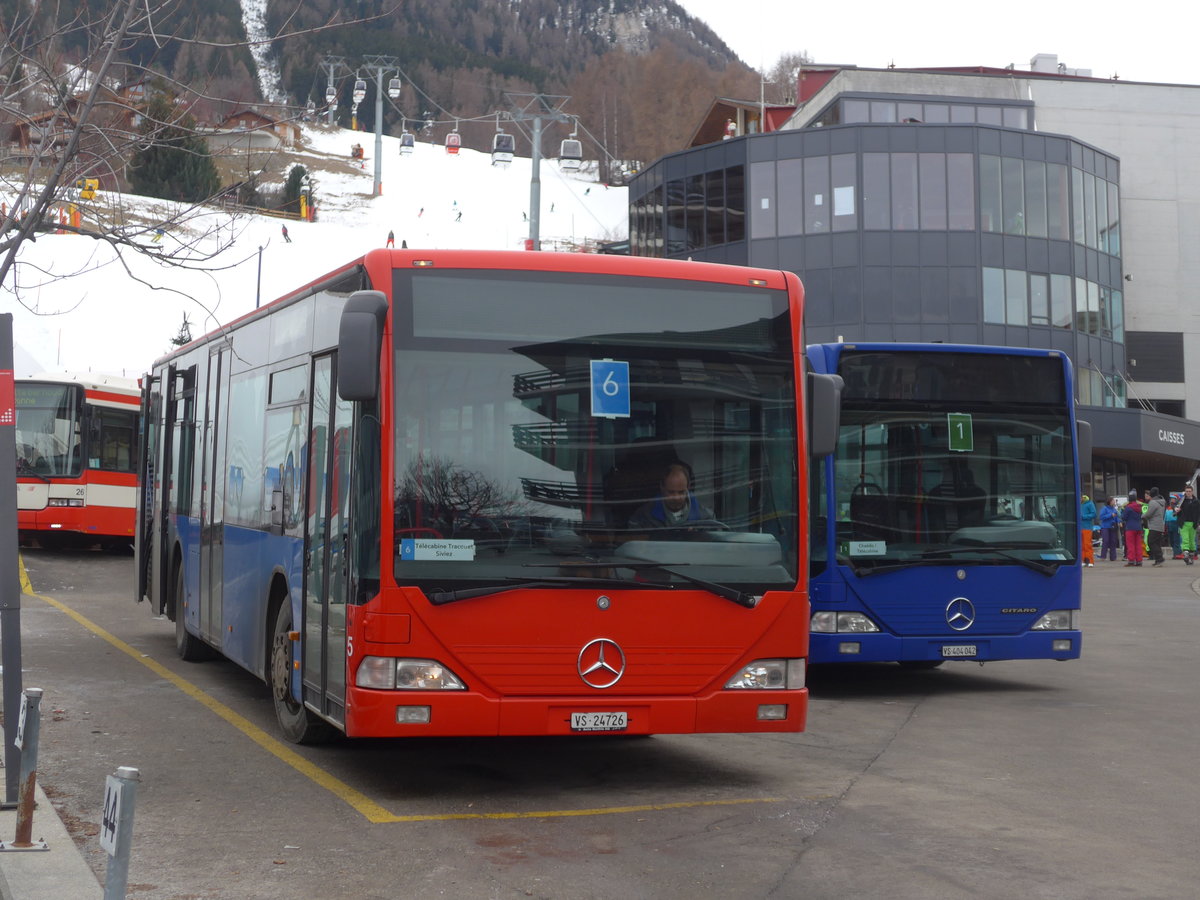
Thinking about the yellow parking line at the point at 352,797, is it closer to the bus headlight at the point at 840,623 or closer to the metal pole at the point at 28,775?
the metal pole at the point at 28,775

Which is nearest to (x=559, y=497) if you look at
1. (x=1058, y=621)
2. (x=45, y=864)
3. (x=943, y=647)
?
(x=45, y=864)

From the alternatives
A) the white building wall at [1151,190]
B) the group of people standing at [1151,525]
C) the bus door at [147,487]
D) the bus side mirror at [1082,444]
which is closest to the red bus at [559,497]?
the bus side mirror at [1082,444]

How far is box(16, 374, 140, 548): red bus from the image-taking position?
26984 millimetres

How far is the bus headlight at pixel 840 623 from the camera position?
12.3 m

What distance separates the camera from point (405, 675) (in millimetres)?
7559

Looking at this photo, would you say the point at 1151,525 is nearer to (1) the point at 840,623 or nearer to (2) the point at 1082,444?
(2) the point at 1082,444

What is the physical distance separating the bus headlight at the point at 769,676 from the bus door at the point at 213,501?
17.6 feet

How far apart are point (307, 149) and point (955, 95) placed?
110 metres

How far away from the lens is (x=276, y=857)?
21.7ft

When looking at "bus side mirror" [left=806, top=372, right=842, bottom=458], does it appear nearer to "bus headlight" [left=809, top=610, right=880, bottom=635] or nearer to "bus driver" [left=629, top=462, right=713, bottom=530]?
"bus driver" [left=629, top=462, right=713, bottom=530]

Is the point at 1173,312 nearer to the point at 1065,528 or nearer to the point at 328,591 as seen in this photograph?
the point at 1065,528

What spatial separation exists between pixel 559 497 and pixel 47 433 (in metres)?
21.6

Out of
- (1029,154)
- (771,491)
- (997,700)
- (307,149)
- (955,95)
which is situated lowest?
(997,700)

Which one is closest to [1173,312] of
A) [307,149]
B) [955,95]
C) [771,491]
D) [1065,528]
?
[955,95]
